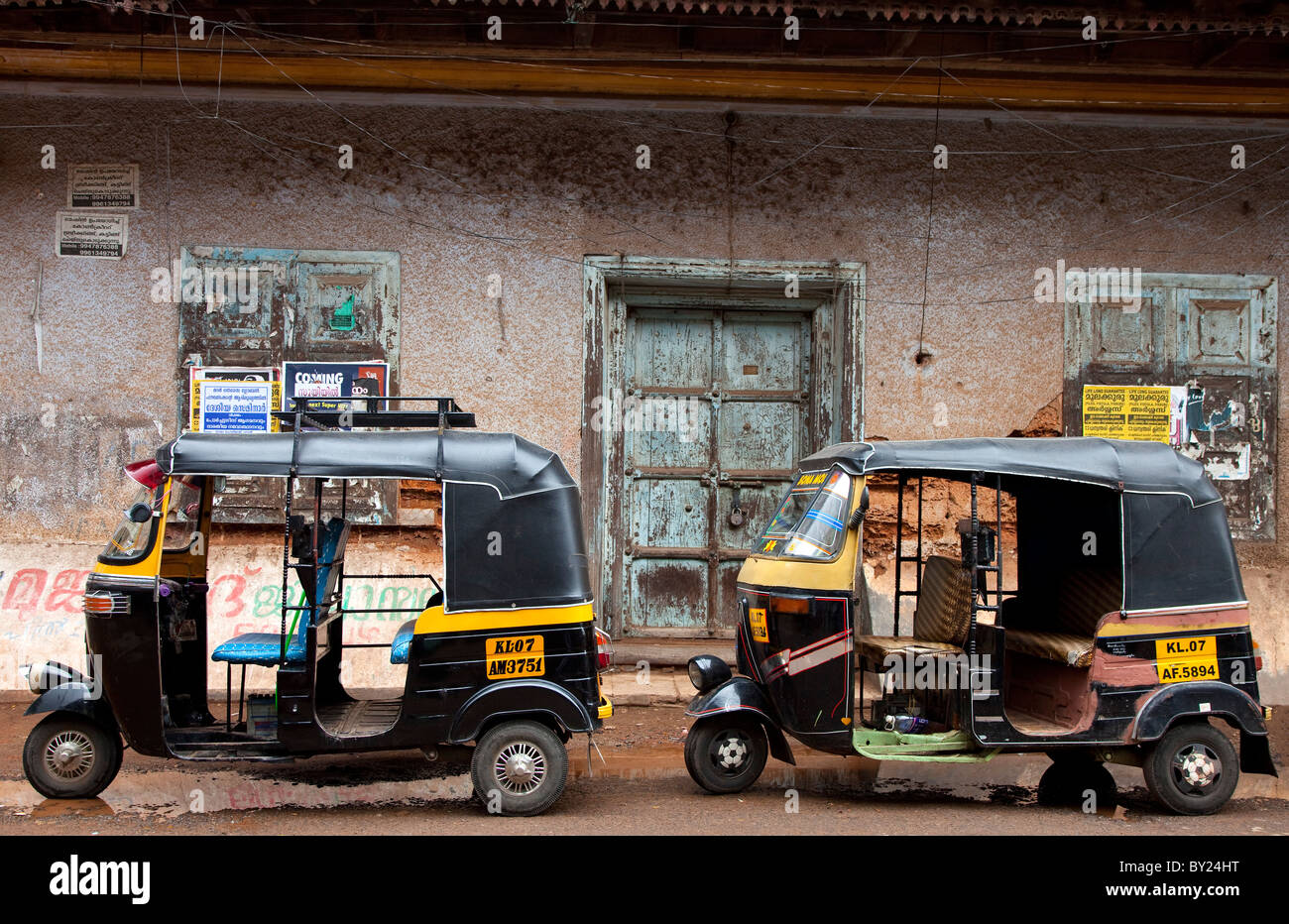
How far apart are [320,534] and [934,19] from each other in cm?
565

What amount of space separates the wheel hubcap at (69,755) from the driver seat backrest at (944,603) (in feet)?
15.2

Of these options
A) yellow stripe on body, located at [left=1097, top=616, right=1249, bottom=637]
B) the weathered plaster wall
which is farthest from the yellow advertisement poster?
yellow stripe on body, located at [left=1097, top=616, right=1249, bottom=637]

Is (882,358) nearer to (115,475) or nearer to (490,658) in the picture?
(490,658)

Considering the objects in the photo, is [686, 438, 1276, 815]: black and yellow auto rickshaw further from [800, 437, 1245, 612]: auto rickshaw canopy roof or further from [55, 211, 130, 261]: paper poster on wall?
[55, 211, 130, 261]: paper poster on wall

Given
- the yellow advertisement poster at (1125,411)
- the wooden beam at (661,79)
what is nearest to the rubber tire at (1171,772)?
the yellow advertisement poster at (1125,411)

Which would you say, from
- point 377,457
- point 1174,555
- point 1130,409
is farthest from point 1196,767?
point 377,457

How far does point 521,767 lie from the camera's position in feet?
17.7

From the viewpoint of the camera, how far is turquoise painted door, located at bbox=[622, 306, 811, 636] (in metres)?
9.18

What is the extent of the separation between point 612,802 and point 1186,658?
3114 millimetres

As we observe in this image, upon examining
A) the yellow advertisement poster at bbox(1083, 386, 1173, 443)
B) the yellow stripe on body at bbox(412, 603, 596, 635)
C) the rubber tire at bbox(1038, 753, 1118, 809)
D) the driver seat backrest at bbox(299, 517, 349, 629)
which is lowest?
the rubber tire at bbox(1038, 753, 1118, 809)

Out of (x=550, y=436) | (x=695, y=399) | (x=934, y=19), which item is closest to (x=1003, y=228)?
(x=934, y=19)

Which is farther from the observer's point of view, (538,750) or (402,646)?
(402,646)

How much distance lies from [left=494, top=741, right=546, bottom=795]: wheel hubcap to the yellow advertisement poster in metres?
5.77

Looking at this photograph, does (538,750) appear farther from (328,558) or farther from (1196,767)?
(1196,767)
